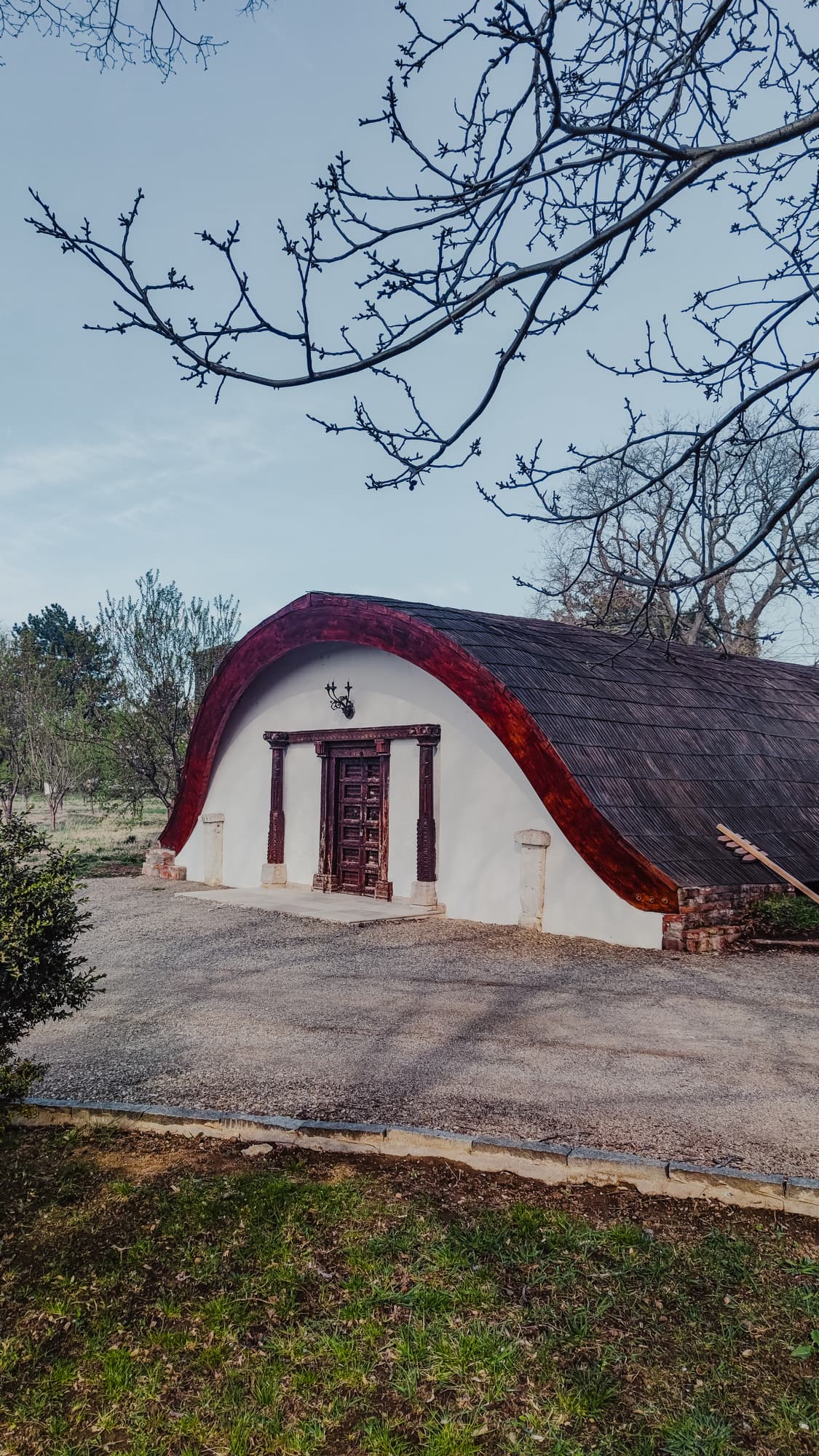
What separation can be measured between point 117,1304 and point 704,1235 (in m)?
2.16

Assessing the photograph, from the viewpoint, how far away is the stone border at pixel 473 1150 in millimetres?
3994

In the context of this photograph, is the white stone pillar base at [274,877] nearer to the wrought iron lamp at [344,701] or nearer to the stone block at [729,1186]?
the wrought iron lamp at [344,701]

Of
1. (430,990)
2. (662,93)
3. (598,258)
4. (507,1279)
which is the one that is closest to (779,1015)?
(430,990)

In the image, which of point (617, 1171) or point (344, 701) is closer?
point (617, 1171)

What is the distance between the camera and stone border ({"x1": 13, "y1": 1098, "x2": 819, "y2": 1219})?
3994 mm

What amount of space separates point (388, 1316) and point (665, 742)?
33.6ft

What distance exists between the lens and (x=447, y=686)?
1230cm

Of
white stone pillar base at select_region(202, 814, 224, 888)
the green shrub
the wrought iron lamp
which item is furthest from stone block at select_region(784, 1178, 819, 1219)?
white stone pillar base at select_region(202, 814, 224, 888)

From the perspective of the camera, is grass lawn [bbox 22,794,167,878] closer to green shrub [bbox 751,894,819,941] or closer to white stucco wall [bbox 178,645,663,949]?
white stucco wall [bbox 178,645,663,949]

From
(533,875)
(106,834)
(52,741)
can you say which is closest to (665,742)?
(533,875)

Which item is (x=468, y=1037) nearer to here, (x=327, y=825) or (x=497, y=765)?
(x=497, y=765)

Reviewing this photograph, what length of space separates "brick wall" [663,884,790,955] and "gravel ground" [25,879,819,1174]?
28cm

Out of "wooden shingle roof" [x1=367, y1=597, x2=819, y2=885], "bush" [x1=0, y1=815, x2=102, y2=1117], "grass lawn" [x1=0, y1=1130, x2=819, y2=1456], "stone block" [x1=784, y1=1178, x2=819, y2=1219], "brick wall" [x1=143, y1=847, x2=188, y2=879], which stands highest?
"wooden shingle roof" [x1=367, y1=597, x2=819, y2=885]

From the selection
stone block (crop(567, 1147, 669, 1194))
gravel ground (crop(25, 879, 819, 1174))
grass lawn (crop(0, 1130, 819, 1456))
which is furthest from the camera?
gravel ground (crop(25, 879, 819, 1174))
